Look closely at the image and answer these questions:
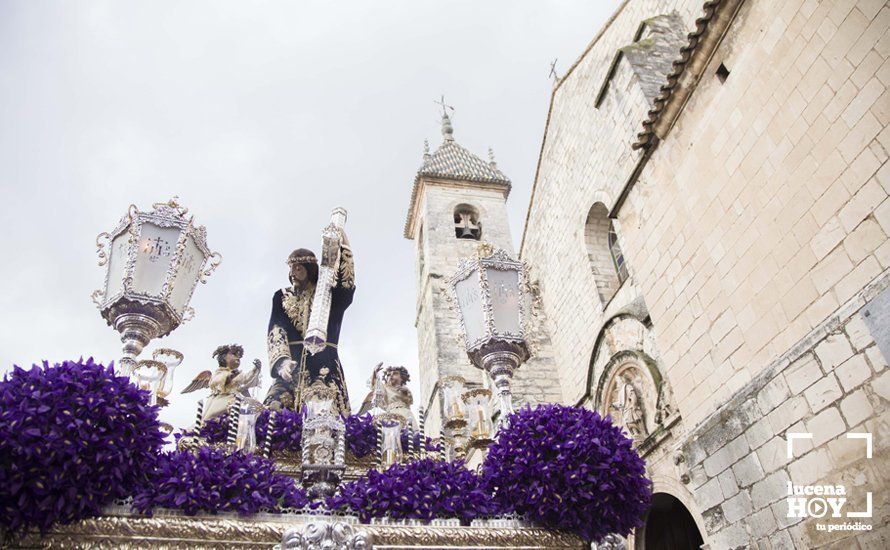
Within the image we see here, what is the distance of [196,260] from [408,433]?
223 cm

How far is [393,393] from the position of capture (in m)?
5.09

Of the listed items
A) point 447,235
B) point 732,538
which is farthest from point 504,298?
point 447,235

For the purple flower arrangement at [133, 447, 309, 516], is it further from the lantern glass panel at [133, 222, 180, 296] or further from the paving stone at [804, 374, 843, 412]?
the paving stone at [804, 374, 843, 412]

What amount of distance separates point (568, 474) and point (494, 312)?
1644 millimetres

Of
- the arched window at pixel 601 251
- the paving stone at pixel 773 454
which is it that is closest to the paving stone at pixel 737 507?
the paving stone at pixel 773 454

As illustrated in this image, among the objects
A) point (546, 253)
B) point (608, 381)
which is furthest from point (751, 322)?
point (546, 253)

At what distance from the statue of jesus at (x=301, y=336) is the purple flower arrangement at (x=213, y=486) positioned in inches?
85.7

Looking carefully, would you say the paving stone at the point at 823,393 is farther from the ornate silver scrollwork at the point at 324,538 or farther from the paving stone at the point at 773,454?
the ornate silver scrollwork at the point at 324,538

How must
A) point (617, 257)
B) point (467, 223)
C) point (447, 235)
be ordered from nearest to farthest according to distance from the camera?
1. point (617, 257)
2. point (447, 235)
3. point (467, 223)

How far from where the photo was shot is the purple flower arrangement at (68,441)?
8.71 ft

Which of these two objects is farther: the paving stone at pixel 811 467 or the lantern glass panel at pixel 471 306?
the lantern glass panel at pixel 471 306

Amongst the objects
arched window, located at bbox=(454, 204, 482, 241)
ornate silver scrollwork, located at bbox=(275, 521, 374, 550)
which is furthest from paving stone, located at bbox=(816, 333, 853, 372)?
arched window, located at bbox=(454, 204, 482, 241)

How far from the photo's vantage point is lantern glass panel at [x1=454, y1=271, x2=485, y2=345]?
4.75 m

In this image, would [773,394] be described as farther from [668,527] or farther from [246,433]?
[668,527]
